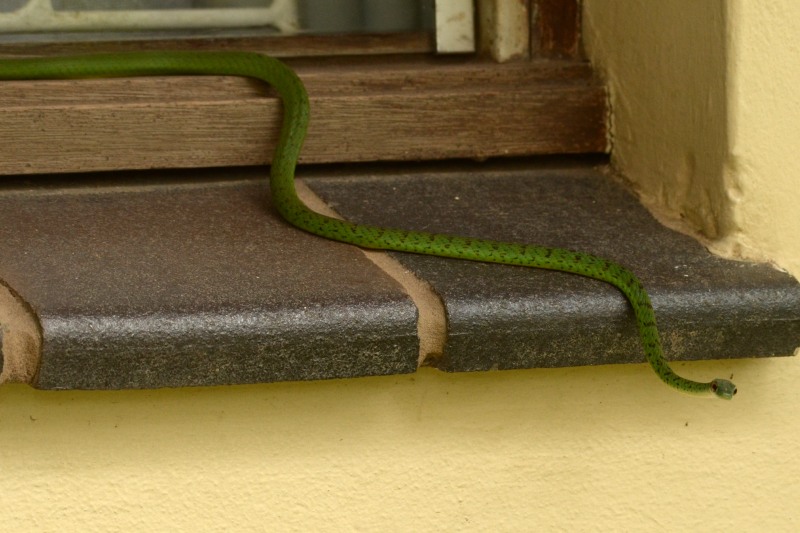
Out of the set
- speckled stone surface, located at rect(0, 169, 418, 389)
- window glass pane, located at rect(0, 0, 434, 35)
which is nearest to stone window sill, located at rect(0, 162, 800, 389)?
speckled stone surface, located at rect(0, 169, 418, 389)

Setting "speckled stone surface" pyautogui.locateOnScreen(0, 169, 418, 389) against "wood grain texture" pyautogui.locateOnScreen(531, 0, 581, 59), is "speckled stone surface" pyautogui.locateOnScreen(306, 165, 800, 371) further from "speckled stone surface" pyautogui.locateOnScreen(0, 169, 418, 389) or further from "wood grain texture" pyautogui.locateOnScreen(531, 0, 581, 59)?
"wood grain texture" pyautogui.locateOnScreen(531, 0, 581, 59)

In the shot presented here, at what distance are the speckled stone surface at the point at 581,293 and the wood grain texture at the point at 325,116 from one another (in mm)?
130

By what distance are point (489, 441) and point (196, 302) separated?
42cm

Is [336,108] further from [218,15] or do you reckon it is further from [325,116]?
[218,15]

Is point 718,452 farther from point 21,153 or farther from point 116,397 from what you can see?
point 21,153

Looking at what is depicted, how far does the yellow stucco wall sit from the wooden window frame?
0.83 feet

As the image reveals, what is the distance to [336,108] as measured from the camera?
1719 mm

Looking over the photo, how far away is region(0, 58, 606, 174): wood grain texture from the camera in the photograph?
1.65 m

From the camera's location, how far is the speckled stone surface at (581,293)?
1316 millimetres

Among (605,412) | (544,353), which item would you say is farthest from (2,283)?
(605,412)

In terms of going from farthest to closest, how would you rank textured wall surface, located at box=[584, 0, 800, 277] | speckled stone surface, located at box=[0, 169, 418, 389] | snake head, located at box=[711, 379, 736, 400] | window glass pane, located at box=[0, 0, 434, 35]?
window glass pane, located at box=[0, 0, 434, 35] < textured wall surface, located at box=[584, 0, 800, 277] < snake head, located at box=[711, 379, 736, 400] < speckled stone surface, located at box=[0, 169, 418, 389]

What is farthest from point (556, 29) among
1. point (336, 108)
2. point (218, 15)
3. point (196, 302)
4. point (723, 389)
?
point (196, 302)

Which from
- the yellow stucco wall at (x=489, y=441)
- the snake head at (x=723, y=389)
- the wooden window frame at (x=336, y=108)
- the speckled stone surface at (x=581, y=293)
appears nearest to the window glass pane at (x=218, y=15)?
the wooden window frame at (x=336, y=108)

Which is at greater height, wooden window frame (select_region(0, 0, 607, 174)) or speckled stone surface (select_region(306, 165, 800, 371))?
wooden window frame (select_region(0, 0, 607, 174))
